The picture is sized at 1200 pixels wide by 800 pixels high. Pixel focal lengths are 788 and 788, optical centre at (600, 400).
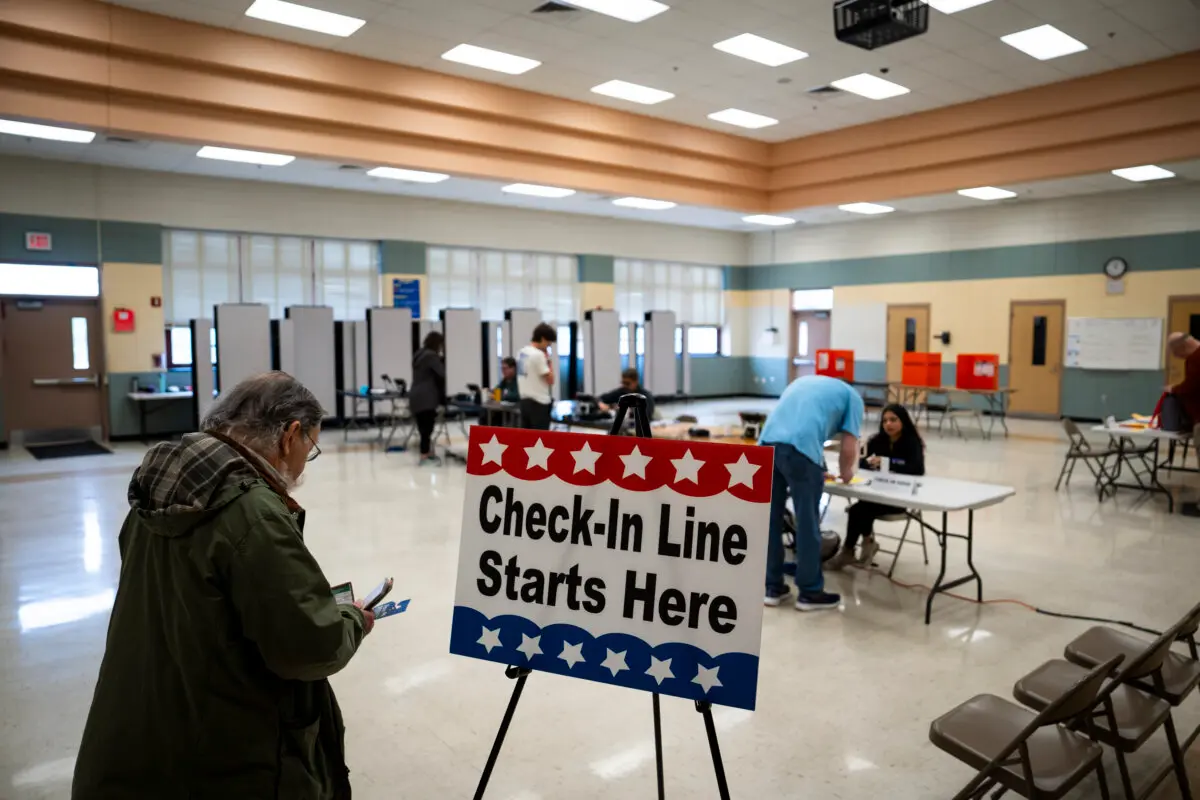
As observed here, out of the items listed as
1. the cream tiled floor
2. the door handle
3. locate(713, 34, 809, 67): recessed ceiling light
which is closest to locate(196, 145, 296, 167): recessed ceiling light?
the door handle

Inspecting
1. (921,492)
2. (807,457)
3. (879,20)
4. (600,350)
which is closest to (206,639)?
(807,457)

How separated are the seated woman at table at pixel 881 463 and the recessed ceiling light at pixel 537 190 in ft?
24.8

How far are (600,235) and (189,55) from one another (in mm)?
9175

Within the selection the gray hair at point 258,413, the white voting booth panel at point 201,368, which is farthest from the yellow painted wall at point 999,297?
the gray hair at point 258,413

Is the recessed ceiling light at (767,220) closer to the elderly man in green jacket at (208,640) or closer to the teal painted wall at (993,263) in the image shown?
the teal painted wall at (993,263)

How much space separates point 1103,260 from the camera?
43.2 feet

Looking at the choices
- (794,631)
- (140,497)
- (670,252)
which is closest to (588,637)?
(140,497)

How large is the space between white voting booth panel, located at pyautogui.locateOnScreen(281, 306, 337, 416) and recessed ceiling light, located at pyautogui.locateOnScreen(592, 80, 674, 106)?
513 centimetres

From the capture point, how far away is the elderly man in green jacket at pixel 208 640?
1.48 m

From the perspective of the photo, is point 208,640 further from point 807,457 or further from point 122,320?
point 122,320

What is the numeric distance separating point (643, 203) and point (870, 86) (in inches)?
178

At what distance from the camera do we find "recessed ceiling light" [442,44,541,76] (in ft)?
28.9

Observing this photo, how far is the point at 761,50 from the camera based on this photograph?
8711mm

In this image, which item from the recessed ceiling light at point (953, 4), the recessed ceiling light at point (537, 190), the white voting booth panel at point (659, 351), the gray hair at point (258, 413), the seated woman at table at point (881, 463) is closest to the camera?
the gray hair at point (258, 413)
